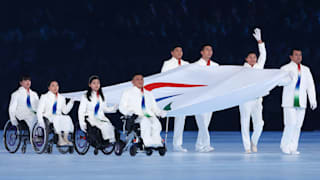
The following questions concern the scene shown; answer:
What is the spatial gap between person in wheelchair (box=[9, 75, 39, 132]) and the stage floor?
49 cm

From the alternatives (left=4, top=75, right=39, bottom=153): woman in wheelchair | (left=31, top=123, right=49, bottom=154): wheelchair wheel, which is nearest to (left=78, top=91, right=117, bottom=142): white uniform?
(left=31, top=123, right=49, bottom=154): wheelchair wheel

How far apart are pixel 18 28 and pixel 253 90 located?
897 centimetres

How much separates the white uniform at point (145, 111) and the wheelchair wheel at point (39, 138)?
3.97 ft

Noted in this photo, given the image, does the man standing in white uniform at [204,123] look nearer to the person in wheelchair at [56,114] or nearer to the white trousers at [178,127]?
the white trousers at [178,127]

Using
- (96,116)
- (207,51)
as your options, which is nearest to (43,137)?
(96,116)

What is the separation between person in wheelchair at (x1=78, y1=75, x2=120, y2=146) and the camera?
11.0 m

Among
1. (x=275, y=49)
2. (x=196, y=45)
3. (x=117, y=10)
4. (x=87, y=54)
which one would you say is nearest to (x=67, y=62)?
(x=87, y=54)

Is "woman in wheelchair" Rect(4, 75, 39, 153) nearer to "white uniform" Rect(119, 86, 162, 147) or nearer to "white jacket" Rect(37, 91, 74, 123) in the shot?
"white jacket" Rect(37, 91, 74, 123)

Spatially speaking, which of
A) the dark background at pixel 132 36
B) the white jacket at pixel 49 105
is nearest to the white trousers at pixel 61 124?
the white jacket at pixel 49 105

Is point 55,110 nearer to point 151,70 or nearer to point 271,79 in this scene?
point 271,79

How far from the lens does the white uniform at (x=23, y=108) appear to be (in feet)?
38.1

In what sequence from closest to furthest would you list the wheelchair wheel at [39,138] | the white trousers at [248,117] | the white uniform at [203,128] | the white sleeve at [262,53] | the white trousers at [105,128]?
1. the white trousers at [105,128]
2. the wheelchair wheel at [39,138]
3. the white trousers at [248,117]
4. the white sleeve at [262,53]
5. the white uniform at [203,128]

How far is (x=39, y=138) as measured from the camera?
11367mm

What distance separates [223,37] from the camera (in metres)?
18.3
